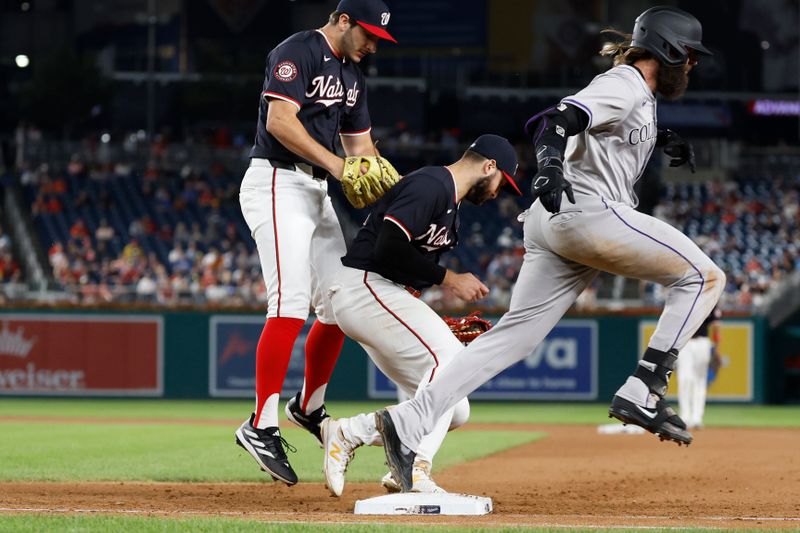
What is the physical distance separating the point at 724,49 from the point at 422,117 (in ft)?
30.2

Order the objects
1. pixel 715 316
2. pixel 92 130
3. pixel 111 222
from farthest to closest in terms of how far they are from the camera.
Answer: pixel 92 130 → pixel 111 222 → pixel 715 316

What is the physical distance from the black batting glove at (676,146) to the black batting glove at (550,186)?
936mm

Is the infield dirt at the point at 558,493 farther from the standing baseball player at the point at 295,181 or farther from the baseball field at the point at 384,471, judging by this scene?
the standing baseball player at the point at 295,181

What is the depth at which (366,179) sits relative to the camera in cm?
534

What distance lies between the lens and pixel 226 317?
18.1 metres

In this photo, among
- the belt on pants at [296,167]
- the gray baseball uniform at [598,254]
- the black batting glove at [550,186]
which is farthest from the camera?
the belt on pants at [296,167]

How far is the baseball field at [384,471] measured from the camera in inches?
185

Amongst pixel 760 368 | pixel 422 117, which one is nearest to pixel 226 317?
pixel 760 368

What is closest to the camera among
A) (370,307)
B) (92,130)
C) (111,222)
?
(370,307)

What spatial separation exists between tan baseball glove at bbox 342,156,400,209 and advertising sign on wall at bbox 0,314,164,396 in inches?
519

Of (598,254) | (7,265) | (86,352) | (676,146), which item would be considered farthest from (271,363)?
(7,265)

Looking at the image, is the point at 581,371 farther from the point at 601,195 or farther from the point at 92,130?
the point at 92,130

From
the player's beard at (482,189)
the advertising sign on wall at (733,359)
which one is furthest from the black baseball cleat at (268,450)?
the advertising sign on wall at (733,359)

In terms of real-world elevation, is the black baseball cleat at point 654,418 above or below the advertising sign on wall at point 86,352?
above
